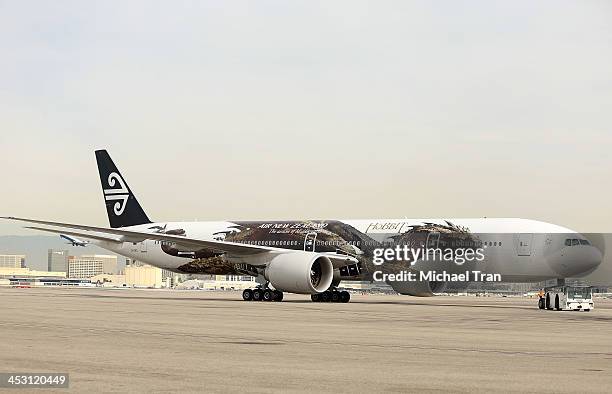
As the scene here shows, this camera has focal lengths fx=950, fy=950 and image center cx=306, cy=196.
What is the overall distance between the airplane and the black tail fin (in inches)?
79.9

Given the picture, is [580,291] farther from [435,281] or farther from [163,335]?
[163,335]

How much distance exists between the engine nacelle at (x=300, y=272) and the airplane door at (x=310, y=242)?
75.8 inches

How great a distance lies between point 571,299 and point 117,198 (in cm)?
2551

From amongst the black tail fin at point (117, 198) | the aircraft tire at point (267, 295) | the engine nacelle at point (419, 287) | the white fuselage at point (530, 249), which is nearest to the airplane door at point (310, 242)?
the aircraft tire at point (267, 295)

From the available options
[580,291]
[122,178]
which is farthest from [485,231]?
[122,178]

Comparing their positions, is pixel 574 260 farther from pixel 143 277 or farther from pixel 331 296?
pixel 143 277

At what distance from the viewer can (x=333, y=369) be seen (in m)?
12.4

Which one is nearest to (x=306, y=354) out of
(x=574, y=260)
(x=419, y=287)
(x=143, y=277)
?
(x=574, y=260)

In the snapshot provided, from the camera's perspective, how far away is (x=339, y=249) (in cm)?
4128

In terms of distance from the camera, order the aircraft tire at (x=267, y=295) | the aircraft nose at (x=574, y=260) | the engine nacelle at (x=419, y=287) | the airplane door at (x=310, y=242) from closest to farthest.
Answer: the aircraft nose at (x=574, y=260) < the engine nacelle at (x=419, y=287) < the aircraft tire at (x=267, y=295) < the airplane door at (x=310, y=242)

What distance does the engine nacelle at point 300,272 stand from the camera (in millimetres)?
38625

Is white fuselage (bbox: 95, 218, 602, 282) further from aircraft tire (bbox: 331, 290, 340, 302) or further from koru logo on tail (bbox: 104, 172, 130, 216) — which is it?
koru logo on tail (bbox: 104, 172, 130, 216)

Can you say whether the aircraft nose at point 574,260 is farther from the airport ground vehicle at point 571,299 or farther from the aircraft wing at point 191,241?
the aircraft wing at point 191,241

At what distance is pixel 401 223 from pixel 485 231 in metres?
3.98
